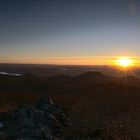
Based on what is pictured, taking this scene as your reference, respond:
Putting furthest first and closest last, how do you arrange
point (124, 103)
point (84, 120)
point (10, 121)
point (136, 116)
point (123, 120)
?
point (124, 103) → point (136, 116) → point (123, 120) → point (84, 120) → point (10, 121)

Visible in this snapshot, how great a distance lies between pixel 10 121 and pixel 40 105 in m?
2.63

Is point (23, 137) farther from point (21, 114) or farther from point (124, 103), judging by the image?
point (124, 103)

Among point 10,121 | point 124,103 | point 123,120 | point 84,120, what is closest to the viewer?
point 10,121

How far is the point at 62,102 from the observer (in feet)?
62.0

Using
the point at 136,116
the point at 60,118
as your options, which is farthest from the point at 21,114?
the point at 136,116

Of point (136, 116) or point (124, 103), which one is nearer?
point (136, 116)

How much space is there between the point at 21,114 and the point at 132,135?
14.3ft

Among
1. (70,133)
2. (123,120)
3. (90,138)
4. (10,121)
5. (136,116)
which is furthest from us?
(136,116)

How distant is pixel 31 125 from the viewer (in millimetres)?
10750

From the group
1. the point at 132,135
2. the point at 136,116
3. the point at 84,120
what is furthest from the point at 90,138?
the point at 136,116

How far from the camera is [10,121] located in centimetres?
1140

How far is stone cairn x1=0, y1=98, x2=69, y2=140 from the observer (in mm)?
9859

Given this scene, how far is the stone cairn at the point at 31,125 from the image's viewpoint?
32.3 ft

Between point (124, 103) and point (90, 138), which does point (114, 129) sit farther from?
point (124, 103)
